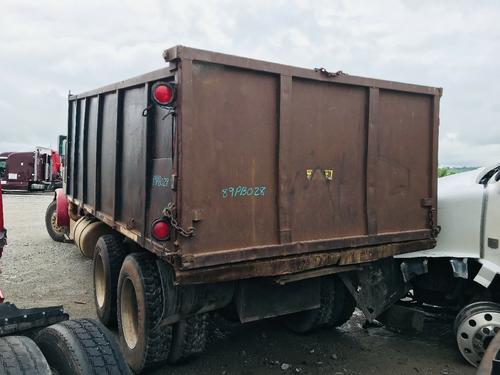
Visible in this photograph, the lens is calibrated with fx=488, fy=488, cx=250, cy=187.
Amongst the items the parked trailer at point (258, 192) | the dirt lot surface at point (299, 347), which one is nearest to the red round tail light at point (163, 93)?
the parked trailer at point (258, 192)

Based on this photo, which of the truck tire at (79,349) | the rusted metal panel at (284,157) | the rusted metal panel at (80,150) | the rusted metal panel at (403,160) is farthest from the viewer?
the rusted metal panel at (80,150)

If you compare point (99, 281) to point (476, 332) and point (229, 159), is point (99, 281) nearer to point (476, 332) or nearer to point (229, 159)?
point (229, 159)

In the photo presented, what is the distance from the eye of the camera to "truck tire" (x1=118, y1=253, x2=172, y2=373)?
157 inches

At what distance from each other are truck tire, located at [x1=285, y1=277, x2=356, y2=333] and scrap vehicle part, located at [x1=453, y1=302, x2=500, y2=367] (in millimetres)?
1123

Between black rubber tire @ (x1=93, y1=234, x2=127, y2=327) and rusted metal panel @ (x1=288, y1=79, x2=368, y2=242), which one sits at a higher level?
rusted metal panel @ (x1=288, y1=79, x2=368, y2=242)

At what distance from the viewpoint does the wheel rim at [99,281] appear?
5.61 metres

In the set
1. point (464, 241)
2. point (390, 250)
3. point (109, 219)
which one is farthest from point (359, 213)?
point (109, 219)

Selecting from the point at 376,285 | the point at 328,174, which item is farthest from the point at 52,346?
the point at 376,285

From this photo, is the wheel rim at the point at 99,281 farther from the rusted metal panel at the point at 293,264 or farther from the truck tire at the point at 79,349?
the truck tire at the point at 79,349

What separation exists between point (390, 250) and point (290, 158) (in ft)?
4.74

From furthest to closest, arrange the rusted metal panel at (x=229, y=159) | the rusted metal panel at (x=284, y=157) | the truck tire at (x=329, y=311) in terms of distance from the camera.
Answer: the truck tire at (x=329, y=311), the rusted metal panel at (x=284, y=157), the rusted metal panel at (x=229, y=159)

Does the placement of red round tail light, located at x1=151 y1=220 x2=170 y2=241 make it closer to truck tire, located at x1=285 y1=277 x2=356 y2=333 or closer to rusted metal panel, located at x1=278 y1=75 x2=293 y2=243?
rusted metal panel, located at x1=278 y1=75 x2=293 y2=243

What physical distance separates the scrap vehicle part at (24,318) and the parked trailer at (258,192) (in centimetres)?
84

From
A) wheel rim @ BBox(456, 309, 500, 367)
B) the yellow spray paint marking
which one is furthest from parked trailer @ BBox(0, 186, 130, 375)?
wheel rim @ BBox(456, 309, 500, 367)
